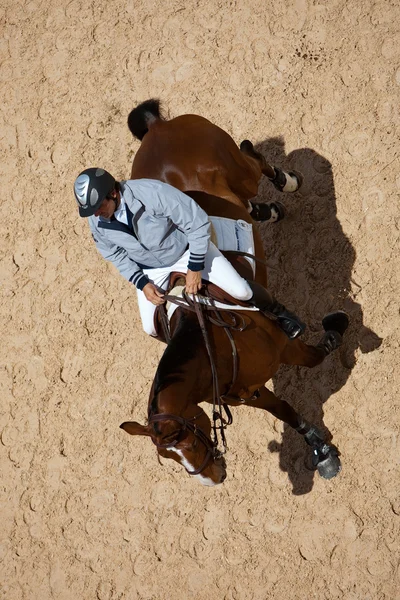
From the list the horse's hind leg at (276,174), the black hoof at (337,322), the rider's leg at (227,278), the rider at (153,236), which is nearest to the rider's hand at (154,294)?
the rider at (153,236)

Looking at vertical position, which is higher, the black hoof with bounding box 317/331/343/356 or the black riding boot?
the black riding boot

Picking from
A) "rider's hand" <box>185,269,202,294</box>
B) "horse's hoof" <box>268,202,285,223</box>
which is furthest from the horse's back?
"rider's hand" <box>185,269,202,294</box>

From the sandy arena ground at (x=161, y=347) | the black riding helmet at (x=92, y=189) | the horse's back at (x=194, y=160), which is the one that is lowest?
the sandy arena ground at (x=161, y=347)

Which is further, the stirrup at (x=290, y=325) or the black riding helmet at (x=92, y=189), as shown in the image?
the stirrup at (x=290, y=325)

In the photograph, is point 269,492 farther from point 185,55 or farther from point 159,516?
point 185,55

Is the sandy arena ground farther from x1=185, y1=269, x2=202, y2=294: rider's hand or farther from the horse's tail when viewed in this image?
x1=185, y1=269, x2=202, y2=294: rider's hand

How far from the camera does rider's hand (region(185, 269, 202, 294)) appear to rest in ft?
14.9

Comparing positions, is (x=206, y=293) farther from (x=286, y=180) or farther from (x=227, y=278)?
(x=286, y=180)

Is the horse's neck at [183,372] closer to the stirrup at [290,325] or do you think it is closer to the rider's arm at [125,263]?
the rider's arm at [125,263]

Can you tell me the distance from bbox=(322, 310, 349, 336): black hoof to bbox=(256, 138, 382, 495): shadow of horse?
5.3 inches

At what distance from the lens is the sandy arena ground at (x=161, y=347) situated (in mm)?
5695

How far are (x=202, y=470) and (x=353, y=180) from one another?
10.5 ft

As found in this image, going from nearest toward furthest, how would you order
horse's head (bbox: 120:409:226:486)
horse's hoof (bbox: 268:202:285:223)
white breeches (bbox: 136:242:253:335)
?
horse's head (bbox: 120:409:226:486) → white breeches (bbox: 136:242:253:335) → horse's hoof (bbox: 268:202:285:223)

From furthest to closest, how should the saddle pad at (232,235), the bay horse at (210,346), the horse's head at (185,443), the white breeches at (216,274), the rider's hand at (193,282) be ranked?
the saddle pad at (232,235) → the white breeches at (216,274) → the rider's hand at (193,282) → the bay horse at (210,346) → the horse's head at (185,443)
